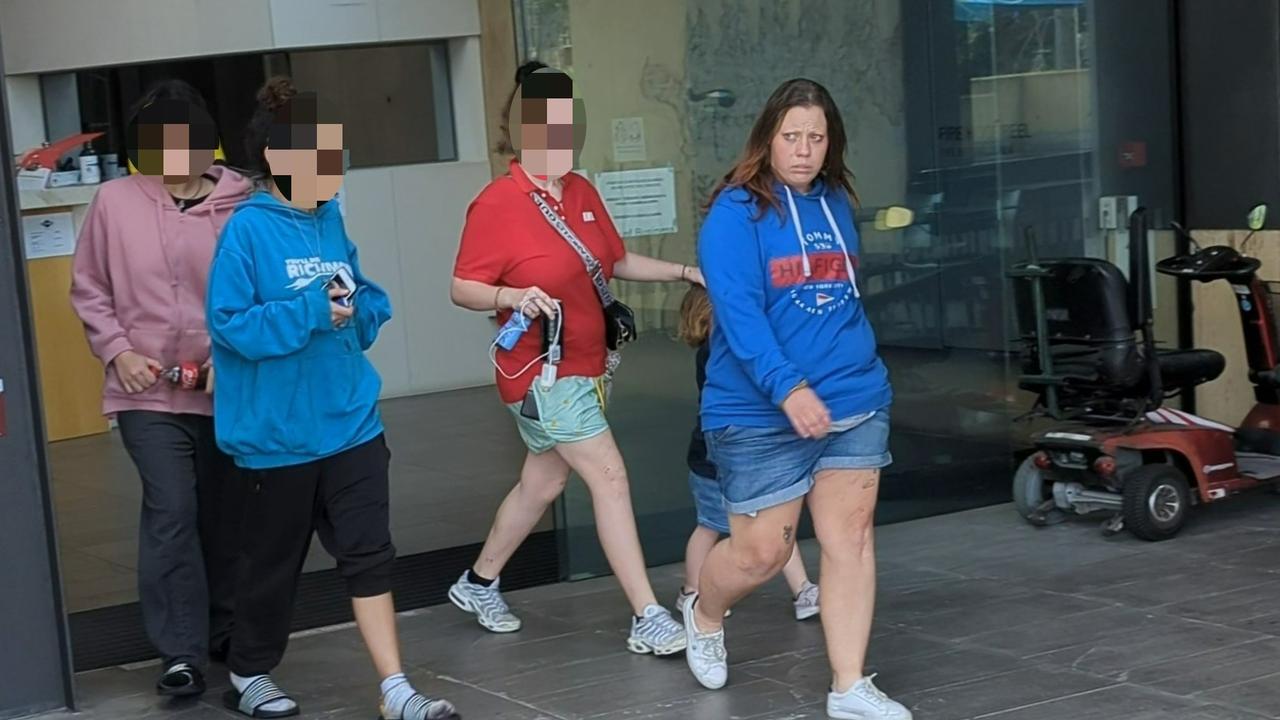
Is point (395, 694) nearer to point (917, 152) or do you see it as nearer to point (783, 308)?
point (783, 308)

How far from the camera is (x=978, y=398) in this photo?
820 centimetres

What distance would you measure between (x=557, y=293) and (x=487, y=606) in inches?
48.5

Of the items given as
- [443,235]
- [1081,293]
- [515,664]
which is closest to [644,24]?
[1081,293]

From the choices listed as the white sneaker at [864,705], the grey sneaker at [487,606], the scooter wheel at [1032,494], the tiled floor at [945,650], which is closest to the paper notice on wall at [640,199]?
the tiled floor at [945,650]

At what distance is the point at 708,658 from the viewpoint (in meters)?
5.42

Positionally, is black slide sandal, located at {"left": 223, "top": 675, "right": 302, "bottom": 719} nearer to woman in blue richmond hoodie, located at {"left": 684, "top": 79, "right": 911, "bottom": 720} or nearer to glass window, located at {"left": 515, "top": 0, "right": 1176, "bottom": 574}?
woman in blue richmond hoodie, located at {"left": 684, "top": 79, "right": 911, "bottom": 720}

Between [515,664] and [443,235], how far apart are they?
7598 mm

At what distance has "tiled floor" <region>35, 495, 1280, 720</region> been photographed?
5.21 metres

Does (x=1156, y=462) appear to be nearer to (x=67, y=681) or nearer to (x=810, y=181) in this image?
(x=810, y=181)

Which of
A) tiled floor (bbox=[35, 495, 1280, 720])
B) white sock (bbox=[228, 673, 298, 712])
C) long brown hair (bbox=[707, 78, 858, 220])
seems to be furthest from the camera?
white sock (bbox=[228, 673, 298, 712])

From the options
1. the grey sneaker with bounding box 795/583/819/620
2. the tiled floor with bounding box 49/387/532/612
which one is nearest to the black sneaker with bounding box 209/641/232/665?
the tiled floor with bounding box 49/387/532/612

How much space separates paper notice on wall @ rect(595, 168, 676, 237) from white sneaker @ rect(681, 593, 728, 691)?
7.24 ft

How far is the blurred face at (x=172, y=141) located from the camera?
18.0ft

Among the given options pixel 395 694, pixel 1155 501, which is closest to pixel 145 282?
pixel 395 694
